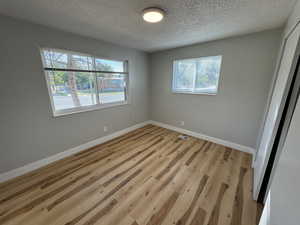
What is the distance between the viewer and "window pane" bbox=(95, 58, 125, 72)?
261cm

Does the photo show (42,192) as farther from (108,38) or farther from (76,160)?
(108,38)

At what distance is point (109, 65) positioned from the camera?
281 cm

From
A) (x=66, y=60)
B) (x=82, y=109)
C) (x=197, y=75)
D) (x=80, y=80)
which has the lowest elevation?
(x=82, y=109)

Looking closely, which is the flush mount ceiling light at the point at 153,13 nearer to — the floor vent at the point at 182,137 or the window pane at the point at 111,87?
the window pane at the point at 111,87

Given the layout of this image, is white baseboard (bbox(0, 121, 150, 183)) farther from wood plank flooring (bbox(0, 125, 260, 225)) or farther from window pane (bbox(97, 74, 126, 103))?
window pane (bbox(97, 74, 126, 103))

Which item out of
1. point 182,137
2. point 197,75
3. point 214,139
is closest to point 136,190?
point 182,137

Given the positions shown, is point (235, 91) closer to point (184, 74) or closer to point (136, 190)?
point (184, 74)

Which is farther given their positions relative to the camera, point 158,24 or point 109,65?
point 109,65

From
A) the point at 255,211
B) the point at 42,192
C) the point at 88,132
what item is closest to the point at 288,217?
the point at 255,211

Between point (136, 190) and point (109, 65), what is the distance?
8.62 feet

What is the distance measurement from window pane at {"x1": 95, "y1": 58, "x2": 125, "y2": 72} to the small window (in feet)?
4.91

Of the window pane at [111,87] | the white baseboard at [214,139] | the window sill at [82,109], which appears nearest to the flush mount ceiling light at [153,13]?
the window pane at [111,87]

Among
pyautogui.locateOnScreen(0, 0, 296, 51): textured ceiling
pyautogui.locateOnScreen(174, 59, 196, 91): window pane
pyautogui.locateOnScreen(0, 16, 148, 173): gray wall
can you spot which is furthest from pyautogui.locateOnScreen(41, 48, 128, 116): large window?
pyautogui.locateOnScreen(174, 59, 196, 91): window pane

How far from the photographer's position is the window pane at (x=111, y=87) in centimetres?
275
